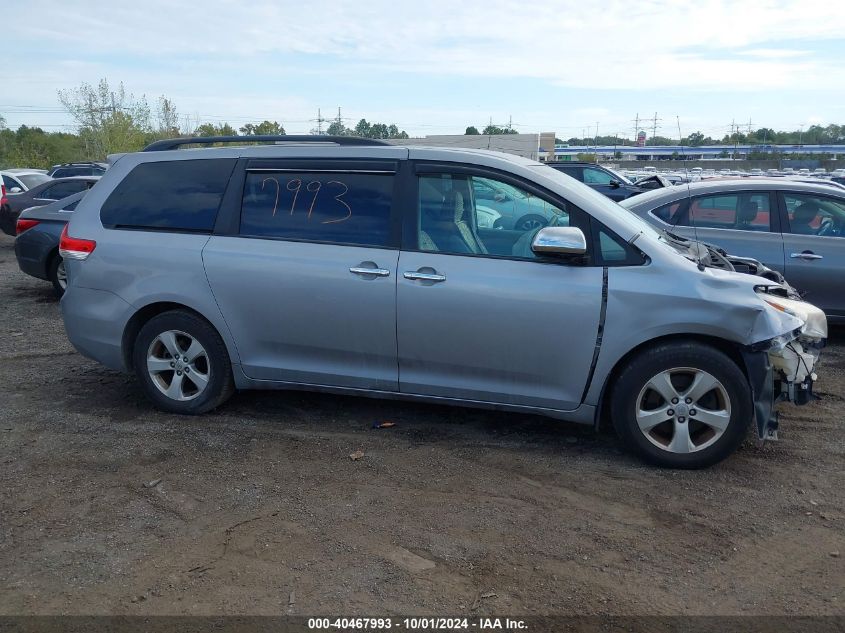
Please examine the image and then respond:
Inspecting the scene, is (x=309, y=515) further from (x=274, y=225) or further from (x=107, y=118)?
(x=107, y=118)

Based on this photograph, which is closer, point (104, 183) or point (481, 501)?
point (481, 501)

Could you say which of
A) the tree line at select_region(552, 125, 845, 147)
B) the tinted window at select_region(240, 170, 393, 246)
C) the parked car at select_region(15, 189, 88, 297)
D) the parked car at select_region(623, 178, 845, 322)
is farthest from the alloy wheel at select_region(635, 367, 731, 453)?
the tree line at select_region(552, 125, 845, 147)

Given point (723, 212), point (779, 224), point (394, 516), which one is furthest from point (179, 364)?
point (779, 224)

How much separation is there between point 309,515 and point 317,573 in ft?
1.86

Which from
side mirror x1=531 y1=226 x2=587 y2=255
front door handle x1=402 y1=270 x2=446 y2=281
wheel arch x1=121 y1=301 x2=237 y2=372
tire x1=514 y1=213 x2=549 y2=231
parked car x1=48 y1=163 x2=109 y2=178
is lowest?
wheel arch x1=121 y1=301 x2=237 y2=372

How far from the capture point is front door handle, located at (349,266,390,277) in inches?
185

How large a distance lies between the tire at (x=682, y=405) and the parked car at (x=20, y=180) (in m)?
16.7

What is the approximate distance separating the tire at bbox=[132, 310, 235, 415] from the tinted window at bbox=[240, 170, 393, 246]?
782 mm

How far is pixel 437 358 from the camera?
4707 millimetres

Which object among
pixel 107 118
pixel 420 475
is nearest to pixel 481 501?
pixel 420 475

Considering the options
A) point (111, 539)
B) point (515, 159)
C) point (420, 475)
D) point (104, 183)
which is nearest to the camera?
point (111, 539)

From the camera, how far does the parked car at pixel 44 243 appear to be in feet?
31.8

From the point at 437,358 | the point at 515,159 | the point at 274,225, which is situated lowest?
the point at 437,358

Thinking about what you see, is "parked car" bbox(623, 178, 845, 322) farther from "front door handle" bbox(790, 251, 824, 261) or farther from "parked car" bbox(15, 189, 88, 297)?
"parked car" bbox(15, 189, 88, 297)
